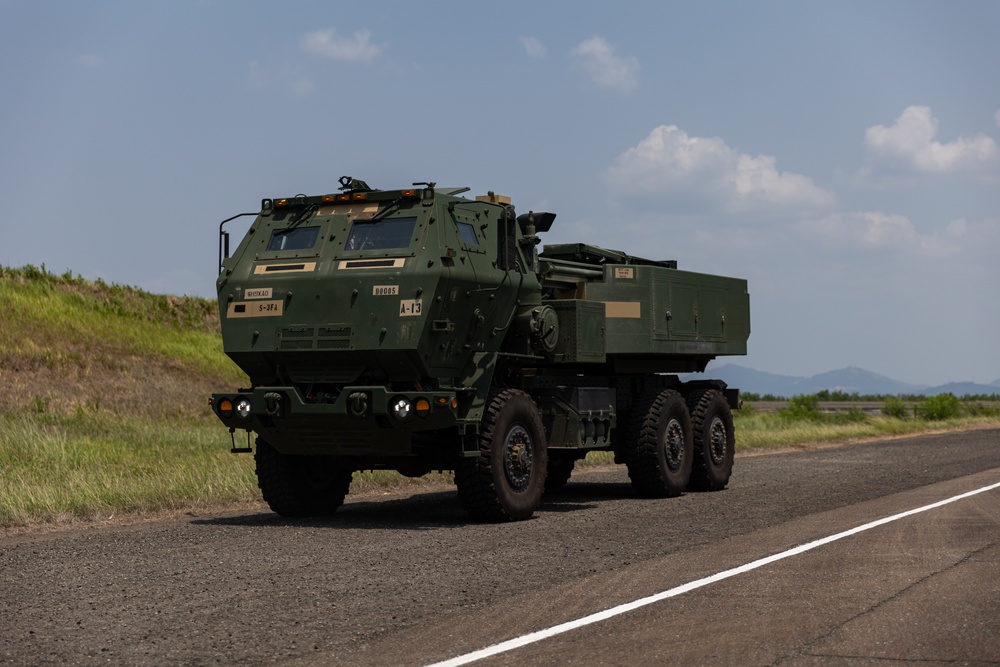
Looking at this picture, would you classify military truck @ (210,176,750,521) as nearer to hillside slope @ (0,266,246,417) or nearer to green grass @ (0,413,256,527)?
green grass @ (0,413,256,527)

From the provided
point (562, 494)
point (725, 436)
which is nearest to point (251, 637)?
point (562, 494)

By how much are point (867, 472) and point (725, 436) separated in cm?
373

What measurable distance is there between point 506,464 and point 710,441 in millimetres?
5283

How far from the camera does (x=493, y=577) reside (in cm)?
957

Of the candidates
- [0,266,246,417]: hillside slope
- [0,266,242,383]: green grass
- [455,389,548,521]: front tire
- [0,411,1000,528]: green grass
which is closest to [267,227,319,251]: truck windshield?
[455,389,548,521]: front tire

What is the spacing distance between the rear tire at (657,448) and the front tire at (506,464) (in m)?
2.51

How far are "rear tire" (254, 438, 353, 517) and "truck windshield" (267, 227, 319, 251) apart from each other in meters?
2.16

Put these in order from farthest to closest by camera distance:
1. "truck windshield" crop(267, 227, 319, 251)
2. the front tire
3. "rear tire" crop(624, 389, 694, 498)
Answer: "rear tire" crop(624, 389, 694, 498) → "truck windshield" crop(267, 227, 319, 251) → the front tire

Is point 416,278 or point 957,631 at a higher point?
point 416,278

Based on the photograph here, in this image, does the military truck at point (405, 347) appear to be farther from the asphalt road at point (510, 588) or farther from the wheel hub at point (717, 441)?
the wheel hub at point (717, 441)

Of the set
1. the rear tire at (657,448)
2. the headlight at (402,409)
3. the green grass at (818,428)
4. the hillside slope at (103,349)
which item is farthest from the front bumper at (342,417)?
the hillside slope at (103,349)

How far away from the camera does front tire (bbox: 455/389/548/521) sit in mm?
13414

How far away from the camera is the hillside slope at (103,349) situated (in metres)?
34.3

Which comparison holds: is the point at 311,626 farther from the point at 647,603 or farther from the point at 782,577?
the point at 782,577
